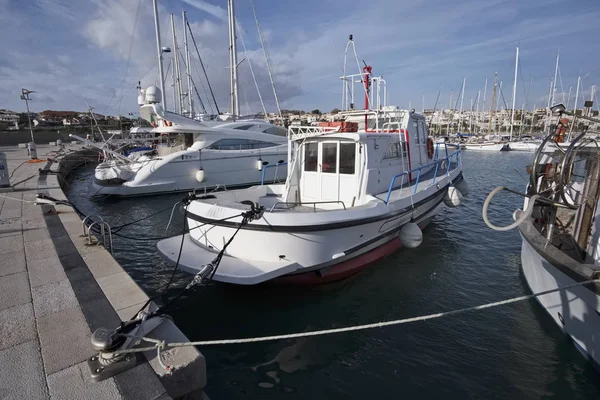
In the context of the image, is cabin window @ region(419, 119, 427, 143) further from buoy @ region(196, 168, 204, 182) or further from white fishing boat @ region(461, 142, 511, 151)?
white fishing boat @ region(461, 142, 511, 151)

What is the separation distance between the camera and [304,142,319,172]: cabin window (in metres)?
8.18

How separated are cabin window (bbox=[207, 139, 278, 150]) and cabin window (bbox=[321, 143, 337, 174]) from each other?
10.1m

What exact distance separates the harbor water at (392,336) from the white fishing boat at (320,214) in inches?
26.3

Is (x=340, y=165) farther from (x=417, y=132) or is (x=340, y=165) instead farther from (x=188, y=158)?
(x=188, y=158)

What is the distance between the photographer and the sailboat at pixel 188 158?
50.2 ft

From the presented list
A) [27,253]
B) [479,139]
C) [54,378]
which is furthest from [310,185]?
[479,139]

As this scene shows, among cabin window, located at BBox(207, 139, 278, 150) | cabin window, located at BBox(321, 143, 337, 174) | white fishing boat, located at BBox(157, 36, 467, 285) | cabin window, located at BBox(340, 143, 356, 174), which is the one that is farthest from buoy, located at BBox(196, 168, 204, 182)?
cabin window, located at BBox(340, 143, 356, 174)

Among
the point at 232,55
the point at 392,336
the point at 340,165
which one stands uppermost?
the point at 232,55

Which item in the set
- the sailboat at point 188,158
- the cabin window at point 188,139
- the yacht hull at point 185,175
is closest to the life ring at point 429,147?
the yacht hull at point 185,175

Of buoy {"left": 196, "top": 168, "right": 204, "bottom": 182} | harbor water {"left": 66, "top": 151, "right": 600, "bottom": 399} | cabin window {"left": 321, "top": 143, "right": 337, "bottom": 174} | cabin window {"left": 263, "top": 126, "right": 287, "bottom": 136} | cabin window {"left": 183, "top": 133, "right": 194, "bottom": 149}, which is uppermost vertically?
cabin window {"left": 263, "top": 126, "right": 287, "bottom": 136}

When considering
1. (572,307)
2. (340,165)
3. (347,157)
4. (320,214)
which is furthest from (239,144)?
(572,307)

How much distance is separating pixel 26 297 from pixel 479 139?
198 ft

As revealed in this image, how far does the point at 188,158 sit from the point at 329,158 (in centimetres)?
1016

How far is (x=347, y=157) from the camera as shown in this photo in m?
7.74
